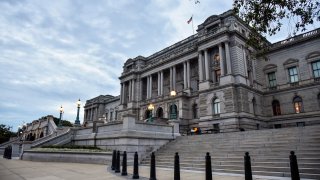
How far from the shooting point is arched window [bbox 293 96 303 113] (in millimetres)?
34281

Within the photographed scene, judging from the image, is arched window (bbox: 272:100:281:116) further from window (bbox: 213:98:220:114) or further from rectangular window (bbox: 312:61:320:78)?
window (bbox: 213:98:220:114)

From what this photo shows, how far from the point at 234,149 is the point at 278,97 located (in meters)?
26.2

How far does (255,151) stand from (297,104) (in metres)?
25.9

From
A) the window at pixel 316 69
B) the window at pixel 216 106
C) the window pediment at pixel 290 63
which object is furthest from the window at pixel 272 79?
the window at pixel 216 106

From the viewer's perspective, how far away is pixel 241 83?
34375 mm

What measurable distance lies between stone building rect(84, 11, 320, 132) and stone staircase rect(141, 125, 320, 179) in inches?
436

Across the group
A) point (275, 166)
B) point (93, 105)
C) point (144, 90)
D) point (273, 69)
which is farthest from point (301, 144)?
point (93, 105)

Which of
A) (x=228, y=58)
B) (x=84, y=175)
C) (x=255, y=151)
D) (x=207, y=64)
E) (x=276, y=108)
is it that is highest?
(x=207, y=64)

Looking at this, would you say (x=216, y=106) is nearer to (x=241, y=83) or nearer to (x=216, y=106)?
(x=216, y=106)

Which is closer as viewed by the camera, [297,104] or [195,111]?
[297,104]

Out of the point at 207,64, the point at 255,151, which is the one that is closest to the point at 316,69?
the point at 207,64

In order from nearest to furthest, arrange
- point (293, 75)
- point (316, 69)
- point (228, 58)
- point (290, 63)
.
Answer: point (316, 69) → point (228, 58) → point (293, 75) → point (290, 63)

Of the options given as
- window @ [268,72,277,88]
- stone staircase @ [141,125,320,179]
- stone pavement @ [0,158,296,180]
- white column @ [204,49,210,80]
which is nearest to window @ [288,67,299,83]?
window @ [268,72,277,88]

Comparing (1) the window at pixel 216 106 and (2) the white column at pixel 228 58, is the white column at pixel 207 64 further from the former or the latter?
(1) the window at pixel 216 106
